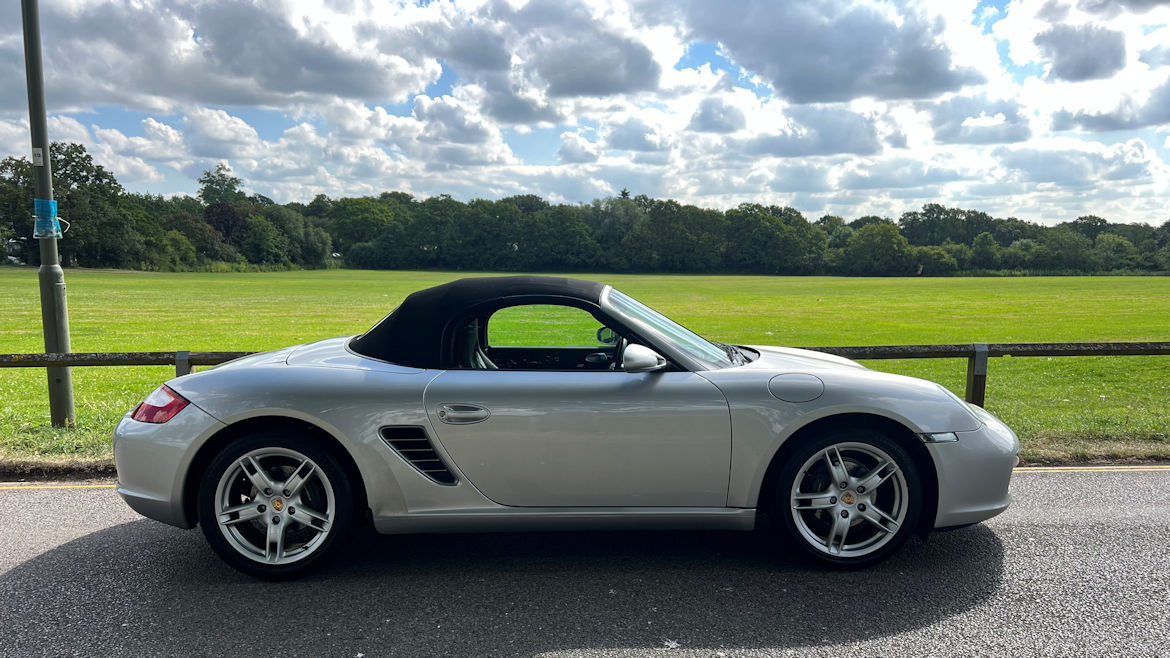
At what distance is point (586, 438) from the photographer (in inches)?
140

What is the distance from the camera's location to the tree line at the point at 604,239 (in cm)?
10488

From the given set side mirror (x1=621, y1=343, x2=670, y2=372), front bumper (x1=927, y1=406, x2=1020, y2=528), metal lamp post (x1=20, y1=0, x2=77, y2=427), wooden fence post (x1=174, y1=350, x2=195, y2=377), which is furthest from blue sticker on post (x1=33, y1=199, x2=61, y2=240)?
front bumper (x1=927, y1=406, x2=1020, y2=528)

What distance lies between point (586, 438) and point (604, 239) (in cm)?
12549

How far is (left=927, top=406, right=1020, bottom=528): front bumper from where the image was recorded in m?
3.66

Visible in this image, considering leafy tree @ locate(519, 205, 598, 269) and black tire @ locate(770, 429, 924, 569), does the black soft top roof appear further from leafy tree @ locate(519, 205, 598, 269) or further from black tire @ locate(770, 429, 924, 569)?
leafy tree @ locate(519, 205, 598, 269)

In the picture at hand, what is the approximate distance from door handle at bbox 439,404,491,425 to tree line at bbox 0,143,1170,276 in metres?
99.2

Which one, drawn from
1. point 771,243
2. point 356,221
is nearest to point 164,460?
point 771,243

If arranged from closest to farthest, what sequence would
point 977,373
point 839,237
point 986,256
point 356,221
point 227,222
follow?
1. point 977,373
2. point 986,256
3. point 227,222
4. point 356,221
5. point 839,237

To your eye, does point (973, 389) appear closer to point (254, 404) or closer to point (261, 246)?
point (254, 404)

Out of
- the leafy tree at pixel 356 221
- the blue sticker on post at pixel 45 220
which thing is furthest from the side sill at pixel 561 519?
the leafy tree at pixel 356 221

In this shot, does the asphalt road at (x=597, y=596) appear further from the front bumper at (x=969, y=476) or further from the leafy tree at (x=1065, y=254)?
the leafy tree at (x=1065, y=254)

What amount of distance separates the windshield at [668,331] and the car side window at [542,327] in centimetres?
16

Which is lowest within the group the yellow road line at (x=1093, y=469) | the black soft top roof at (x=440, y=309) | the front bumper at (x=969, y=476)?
the yellow road line at (x=1093, y=469)

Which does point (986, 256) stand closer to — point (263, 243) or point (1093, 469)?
point (263, 243)
